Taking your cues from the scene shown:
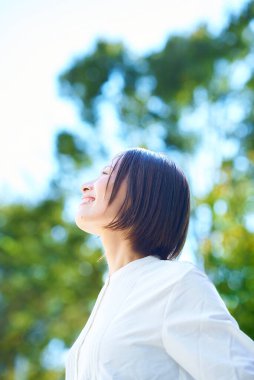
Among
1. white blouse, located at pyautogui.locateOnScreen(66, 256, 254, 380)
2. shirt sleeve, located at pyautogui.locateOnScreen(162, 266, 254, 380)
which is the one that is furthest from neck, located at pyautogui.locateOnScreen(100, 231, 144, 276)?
shirt sleeve, located at pyautogui.locateOnScreen(162, 266, 254, 380)

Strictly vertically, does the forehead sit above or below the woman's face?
above

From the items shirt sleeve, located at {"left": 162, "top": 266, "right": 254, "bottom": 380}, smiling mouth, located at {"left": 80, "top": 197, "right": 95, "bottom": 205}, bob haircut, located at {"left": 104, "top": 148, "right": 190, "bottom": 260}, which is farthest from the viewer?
smiling mouth, located at {"left": 80, "top": 197, "right": 95, "bottom": 205}

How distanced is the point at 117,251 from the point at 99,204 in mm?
121

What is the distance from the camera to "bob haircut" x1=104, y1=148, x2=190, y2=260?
5.08ft

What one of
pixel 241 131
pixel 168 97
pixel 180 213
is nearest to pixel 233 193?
pixel 241 131

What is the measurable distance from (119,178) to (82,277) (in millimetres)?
10146

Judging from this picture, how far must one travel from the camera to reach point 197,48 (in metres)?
11.6

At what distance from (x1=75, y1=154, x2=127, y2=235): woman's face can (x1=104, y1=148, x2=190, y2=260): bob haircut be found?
0.04 feet

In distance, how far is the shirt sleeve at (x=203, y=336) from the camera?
123cm

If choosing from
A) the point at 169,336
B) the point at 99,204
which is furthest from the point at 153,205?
the point at 169,336

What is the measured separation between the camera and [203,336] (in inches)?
50.4

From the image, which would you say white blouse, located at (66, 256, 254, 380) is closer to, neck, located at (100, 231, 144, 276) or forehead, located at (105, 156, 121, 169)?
neck, located at (100, 231, 144, 276)

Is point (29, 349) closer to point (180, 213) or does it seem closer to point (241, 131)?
point (241, 131)

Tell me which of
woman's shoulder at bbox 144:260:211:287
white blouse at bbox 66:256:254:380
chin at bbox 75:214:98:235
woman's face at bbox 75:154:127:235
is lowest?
white blouse at bbox 66:256:254:380
